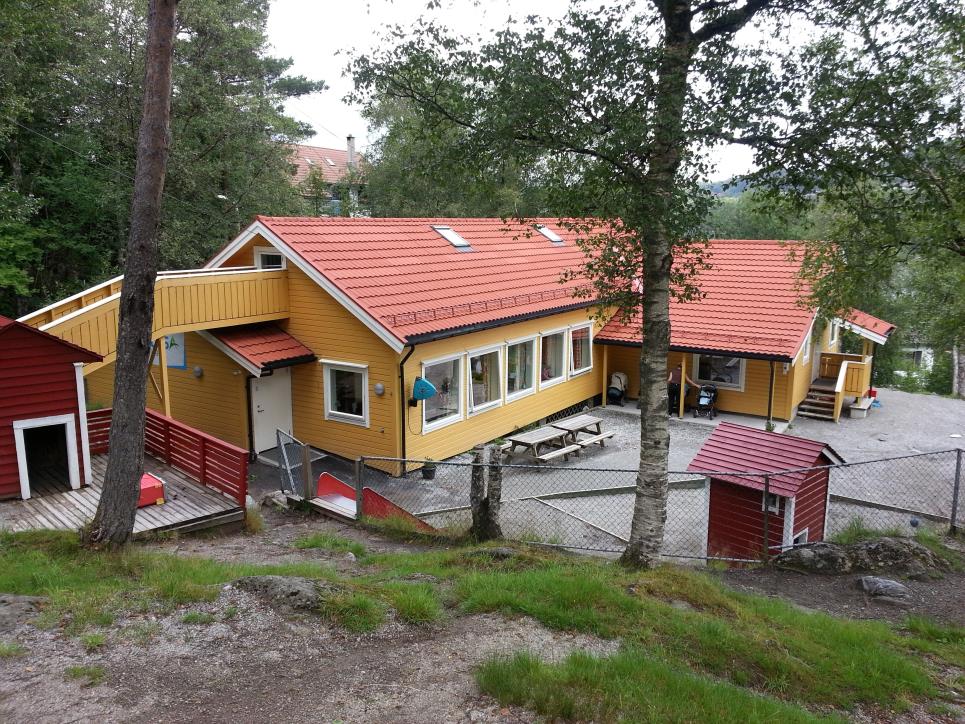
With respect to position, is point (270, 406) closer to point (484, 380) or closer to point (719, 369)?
point (484, 380)

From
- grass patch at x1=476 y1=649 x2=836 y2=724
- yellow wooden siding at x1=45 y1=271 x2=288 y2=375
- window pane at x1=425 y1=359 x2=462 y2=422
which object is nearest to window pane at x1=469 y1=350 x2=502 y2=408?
window pane at x1=425 y1=359 x2=462 y2=422

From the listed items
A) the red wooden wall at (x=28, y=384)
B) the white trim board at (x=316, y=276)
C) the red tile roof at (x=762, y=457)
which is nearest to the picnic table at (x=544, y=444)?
the white trim board at (x=316, y=276)

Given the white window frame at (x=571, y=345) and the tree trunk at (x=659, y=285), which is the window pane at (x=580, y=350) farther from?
the tree trunk at (x=659, y=285)

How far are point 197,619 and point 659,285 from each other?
549cm

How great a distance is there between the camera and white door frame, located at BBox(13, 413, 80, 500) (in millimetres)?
10453

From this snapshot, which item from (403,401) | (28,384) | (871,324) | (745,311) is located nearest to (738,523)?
(403,401)

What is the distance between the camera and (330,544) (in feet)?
33.3

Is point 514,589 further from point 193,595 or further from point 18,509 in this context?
point 18,509

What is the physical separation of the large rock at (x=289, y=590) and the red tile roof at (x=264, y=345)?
296 inches

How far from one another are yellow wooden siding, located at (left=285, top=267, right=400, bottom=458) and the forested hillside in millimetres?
10306

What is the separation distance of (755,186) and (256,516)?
8.44 metres

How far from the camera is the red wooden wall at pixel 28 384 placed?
10141mm

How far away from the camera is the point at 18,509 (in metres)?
10.3

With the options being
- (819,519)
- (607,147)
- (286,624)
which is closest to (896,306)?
(819,519)
